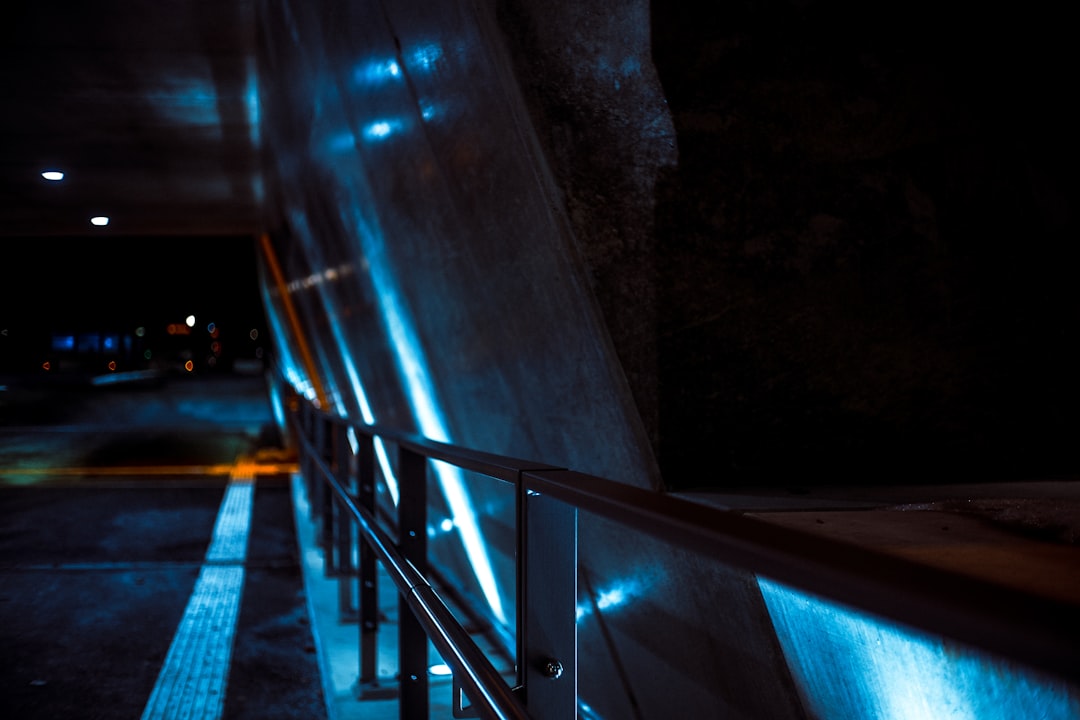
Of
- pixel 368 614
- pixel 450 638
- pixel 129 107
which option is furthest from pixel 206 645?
pixel 129 107

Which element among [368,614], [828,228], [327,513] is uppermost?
[828,228]

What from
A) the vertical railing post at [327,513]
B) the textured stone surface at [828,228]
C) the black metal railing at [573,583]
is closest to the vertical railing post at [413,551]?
the black metal railing at [573,583]

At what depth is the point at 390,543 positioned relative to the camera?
2660mm

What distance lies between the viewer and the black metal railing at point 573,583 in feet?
1.98

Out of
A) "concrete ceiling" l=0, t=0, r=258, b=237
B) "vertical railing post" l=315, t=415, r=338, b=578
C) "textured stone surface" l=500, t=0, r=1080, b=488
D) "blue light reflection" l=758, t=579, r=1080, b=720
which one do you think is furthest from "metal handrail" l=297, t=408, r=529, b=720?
"concrete ceiling" l=0, t=0, r=258, b=237

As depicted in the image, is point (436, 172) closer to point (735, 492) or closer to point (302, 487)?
point (735, 492)

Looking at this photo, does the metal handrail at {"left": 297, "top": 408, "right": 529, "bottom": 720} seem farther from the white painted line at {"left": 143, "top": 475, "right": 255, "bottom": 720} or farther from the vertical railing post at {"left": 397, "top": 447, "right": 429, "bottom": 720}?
the white painted line at {"left": 143, "top": 475, "right": 255, "bottom": 720}

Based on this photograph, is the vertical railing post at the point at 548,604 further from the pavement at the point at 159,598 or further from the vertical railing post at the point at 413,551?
the pavement at the point at 159,598

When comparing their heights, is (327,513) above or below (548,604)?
below

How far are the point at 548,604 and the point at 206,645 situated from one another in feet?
11.1

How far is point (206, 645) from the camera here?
4242mm

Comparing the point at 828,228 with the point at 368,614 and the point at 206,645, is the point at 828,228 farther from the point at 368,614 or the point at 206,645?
the point at 206,645

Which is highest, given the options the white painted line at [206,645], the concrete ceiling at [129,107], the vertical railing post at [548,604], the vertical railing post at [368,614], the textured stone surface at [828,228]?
the concrete ceiling at [129,107]

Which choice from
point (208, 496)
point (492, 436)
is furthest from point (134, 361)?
point (492, 436)
